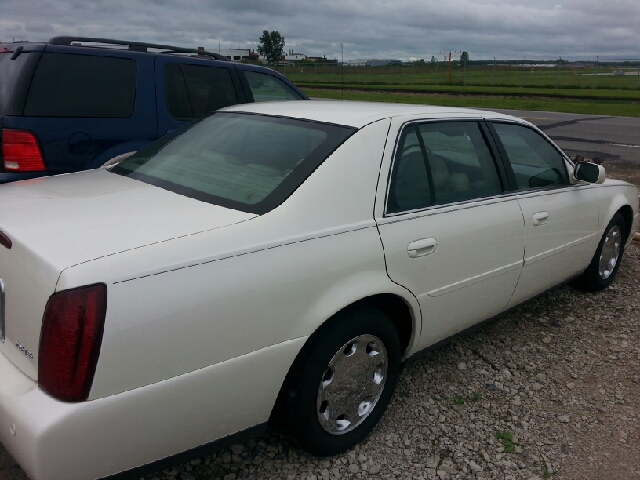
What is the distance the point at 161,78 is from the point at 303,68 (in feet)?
139

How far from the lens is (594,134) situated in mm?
15227

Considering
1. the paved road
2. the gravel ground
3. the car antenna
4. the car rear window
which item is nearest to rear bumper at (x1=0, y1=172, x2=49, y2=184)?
the car antenna

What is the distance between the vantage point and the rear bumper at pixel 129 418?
6.04 ft

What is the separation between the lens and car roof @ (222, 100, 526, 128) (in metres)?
2.90

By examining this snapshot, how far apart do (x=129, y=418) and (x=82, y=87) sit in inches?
143

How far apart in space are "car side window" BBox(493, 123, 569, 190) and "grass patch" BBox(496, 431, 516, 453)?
4.72ft

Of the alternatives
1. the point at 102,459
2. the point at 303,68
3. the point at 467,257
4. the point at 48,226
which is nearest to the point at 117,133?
the point at 48,226

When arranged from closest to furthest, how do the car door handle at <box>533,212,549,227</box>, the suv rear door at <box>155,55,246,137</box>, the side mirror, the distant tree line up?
the car door handle at <box>533,212,549,227</box>
the side mirror
the suv rear door at <box>155,55,246,137</box>
the distant tree

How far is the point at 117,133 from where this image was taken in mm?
4949

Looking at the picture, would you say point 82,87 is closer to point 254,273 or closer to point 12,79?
point 12,79

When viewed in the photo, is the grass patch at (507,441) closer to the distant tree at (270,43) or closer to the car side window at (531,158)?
the car side window at (531,158)

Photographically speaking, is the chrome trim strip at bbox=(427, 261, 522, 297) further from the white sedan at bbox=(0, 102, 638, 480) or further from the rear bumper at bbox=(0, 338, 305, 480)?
the rear bumper at bbox=(0, 338, 305, 480)

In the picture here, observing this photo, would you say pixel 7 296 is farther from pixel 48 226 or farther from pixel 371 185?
pixel 371 185

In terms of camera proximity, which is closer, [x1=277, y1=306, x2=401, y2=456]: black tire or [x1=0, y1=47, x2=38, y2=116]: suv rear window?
[x1=277, y1=306, x2=401, y2=456]: black tire
